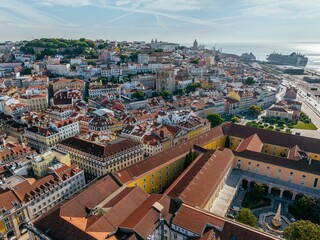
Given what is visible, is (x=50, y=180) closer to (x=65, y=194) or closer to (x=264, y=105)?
(x=65, y=194)

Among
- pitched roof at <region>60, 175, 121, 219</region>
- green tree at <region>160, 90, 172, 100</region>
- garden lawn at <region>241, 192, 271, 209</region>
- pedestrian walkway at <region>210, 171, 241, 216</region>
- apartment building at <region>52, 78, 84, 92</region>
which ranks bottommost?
garden lawn at <region>241, 192, 271, 209</region>

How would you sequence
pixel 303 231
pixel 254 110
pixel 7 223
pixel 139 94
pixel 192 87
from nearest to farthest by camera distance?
pixel 303 231 < pixel 7 223 < pixel 254 110 < pixel 139 94 < pixel 192 87

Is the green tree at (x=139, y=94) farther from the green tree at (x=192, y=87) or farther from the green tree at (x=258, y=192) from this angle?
the green tree at (x=258, y=192)

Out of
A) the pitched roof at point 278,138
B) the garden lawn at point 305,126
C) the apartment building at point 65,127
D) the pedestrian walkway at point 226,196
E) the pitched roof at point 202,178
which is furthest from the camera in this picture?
the garden lawn at point 305,126

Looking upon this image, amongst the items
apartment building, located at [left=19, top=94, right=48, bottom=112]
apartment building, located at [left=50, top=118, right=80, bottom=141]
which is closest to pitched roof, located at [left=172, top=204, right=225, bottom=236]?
apartment building, located at [left=50, top=118, right=80, bottom=141]

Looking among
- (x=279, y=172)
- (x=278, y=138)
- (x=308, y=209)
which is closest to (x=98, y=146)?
(x=279, y=172)

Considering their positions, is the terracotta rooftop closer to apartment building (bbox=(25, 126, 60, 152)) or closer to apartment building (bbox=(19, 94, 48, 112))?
apartment building (bbox=(25, 126, 60, 152))

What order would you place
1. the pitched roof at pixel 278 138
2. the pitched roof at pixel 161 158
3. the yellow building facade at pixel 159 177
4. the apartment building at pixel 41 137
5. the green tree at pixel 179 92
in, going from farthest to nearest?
the green tree at pixel 179 92
the apartment building at pixel 41 137
the pitched roof at pixel 278 138
the yellow building facade at pixel 159 177
the pitched roof at pixel 161 158

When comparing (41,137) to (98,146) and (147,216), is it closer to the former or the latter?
(98,146)

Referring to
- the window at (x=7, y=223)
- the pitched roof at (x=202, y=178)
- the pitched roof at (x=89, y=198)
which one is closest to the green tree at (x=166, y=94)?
the pitched roof at (x=202, y=178)
